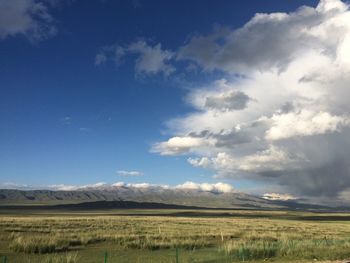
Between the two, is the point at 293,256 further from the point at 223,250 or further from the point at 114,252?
the point at 114,252

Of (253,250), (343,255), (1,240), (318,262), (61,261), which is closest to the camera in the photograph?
(318,262)

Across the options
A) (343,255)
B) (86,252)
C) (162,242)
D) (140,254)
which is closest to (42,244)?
(86,252)

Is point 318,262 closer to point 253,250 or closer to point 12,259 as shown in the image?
point 253,250

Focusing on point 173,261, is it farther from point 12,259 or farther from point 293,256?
point 12,259

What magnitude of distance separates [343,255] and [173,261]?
10.6 metres

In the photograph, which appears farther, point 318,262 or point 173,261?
point 173,261

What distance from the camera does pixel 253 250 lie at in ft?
98.1

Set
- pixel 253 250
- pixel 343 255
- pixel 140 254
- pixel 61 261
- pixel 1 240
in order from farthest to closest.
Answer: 1. pixel 1 240
2. pixel 140 254
3. pixel 253 250
4. pixel 343 255
5. pixel 61 261

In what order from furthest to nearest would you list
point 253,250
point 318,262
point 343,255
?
point 253,250, point 343,255, point 318,262

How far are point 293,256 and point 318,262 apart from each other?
13.1 feet

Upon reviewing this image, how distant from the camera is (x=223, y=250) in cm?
3350

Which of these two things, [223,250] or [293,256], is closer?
[293,256]

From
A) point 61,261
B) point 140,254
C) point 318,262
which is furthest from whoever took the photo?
point 140,254

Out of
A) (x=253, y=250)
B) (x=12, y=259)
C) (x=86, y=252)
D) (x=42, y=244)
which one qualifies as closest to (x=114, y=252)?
(x=86, y=252)
